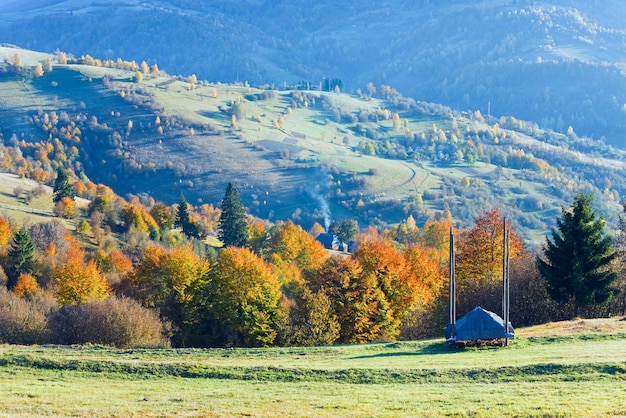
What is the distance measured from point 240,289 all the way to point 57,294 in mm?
23575

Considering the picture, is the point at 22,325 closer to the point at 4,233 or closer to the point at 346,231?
the point at 4,233

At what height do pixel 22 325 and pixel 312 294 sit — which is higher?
pixel 312 294

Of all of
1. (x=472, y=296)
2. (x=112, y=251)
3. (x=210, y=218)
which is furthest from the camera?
A: (x=210, y=218)

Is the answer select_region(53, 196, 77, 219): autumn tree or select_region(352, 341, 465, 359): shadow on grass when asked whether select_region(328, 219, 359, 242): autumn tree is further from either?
select_region(352, 341, 465, 359): shadow on grass

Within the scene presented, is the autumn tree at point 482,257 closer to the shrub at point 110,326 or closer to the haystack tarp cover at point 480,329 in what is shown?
the haystack tarp cover at point 480,329

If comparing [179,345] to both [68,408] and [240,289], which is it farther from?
[68,408]

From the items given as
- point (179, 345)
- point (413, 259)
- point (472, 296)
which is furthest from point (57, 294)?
point (472, 296)

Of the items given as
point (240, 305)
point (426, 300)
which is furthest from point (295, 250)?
point (240, 305)

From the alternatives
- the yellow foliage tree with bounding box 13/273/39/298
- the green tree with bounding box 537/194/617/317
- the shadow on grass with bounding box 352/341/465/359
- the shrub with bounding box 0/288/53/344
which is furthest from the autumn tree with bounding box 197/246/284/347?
the shadow on grass with bounding box 352/341/465/359

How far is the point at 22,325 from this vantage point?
63312 mm

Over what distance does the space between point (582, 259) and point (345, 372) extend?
27.5m

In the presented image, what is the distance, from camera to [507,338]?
1759 inches

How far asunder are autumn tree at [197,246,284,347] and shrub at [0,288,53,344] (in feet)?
45.9

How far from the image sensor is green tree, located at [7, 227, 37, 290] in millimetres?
98500
